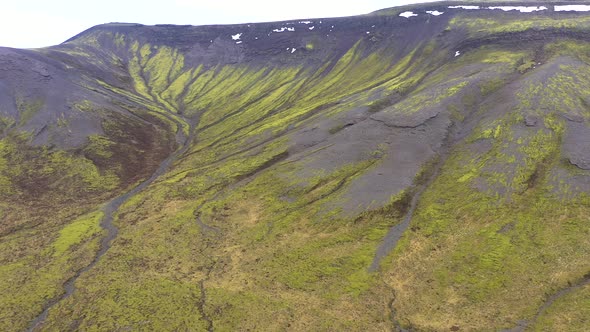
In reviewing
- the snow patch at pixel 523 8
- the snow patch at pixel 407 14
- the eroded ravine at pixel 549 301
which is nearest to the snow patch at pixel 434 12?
the snow patch at pixel 407 14

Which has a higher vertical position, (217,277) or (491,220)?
(217,277)

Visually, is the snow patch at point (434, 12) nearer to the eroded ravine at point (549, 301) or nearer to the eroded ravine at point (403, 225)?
the eroded ravine at point (403, 225)

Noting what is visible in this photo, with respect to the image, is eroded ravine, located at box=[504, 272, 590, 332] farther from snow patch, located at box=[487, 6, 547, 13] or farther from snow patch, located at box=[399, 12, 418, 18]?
snow patch, located at box=[399, 12, 418, 18]

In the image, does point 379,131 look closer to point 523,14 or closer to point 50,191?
point 50,191

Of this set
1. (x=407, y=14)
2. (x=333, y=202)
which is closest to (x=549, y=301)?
(x=333, y=202)

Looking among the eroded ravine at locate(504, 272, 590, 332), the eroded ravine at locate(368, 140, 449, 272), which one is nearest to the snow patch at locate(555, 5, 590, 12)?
the eroded ravine at locate(368, 140, 449, 272)

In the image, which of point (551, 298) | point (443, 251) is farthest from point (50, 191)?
point (551, 298)

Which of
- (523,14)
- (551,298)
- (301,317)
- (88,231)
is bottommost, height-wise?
(551,298)
